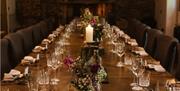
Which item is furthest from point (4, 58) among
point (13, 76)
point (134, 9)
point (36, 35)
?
point (134, 9)

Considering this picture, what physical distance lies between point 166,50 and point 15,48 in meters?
1.76

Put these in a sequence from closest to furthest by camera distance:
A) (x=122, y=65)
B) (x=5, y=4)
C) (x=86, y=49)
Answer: (x=86, y=49), (x=122, y=65), (x=5, y=4)

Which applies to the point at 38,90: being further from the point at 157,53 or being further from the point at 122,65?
the point at 157,53

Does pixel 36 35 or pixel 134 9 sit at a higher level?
pixel 134 9

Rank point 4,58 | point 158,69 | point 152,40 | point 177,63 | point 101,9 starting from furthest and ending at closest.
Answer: point 101,9
point 152,40
point 4,58
point 177,63
point 158,69

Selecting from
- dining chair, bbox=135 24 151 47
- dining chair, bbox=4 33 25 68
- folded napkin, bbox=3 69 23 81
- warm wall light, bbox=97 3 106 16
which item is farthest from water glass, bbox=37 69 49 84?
warm wall light, bbox=97 3 106 16

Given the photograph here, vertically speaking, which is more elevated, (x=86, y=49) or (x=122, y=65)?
(x=86, y=49)

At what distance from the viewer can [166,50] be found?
3.71 m

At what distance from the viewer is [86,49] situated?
2.75 meters

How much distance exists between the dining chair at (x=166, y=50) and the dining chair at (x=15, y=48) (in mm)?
1667

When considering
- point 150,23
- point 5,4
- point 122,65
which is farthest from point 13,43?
point 150,23

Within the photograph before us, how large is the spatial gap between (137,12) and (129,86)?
8.23 m

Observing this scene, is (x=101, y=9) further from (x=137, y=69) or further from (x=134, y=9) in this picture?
(x=137, y=69)

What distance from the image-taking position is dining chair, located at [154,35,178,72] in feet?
11.8
